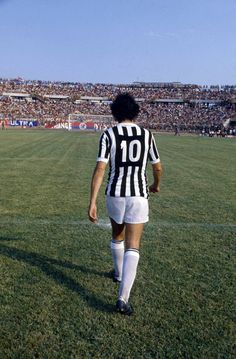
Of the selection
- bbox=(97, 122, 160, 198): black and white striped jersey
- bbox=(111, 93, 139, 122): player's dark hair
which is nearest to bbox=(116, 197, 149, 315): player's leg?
bbox=(97, 122, 160, 198): black and white striped jersey

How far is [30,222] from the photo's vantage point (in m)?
7.63

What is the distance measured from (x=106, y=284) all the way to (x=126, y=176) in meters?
1.42

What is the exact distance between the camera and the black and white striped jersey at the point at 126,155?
13.3 ft

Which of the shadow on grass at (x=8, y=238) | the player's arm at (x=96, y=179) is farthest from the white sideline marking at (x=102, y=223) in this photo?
the player's arm at (x=96, y=179)

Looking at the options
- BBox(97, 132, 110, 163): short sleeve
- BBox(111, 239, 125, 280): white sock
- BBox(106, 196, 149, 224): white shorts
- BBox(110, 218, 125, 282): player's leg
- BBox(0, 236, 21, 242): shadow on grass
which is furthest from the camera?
BBox(0, 236, 21, 242): shadow on grass

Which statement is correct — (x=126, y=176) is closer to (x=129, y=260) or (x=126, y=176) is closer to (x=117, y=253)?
(x=129, y=260)

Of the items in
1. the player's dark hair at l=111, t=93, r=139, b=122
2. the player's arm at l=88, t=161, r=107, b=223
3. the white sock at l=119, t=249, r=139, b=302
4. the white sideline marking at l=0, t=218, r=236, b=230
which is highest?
the player's dark hair at l=111, t=93, r=139, b=122

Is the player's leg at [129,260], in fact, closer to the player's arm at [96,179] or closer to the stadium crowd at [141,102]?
the player's arm at [96,179]

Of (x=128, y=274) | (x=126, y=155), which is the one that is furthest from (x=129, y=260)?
(x=126, y=155)

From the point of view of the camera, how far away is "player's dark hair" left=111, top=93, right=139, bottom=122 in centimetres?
412

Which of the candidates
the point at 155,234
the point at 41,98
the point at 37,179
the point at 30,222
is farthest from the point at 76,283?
the point at 41,98

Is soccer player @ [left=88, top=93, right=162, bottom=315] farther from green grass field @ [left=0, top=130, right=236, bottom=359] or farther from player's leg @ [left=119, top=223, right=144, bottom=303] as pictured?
green grass field @ [left=0, top=130, right=236, bottom=359]

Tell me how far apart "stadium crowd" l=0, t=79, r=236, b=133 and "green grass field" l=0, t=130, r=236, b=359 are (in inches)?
2564

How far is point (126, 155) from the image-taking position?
4121 millimetres
